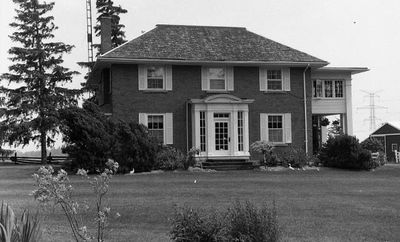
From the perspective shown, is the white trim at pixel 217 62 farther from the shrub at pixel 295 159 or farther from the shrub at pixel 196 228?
the shrub at pixel 196 228

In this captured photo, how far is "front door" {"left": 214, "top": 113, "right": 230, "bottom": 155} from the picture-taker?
1155 inches

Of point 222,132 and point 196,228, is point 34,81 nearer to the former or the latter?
point 222,132

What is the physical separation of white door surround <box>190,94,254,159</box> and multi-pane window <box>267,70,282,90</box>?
2388 mm

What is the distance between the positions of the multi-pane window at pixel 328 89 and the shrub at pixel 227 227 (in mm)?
26745

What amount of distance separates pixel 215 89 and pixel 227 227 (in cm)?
2353

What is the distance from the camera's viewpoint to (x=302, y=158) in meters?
28.1

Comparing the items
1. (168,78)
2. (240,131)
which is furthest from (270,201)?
(168,78)

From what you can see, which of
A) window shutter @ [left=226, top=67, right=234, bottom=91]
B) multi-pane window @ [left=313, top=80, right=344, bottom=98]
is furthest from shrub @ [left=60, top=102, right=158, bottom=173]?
multi-pane window @ [left=313, top=80, right=344, bottom=98]

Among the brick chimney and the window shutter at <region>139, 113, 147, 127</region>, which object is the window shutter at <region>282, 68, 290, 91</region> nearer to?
the window shutter at <region>139, 113, 147, 127</region>

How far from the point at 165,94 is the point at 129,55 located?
2887mm

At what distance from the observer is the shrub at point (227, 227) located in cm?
698

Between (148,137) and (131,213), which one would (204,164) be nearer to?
(148,137)

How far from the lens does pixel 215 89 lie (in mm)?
30547

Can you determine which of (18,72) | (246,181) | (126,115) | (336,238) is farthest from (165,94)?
(336,238)
